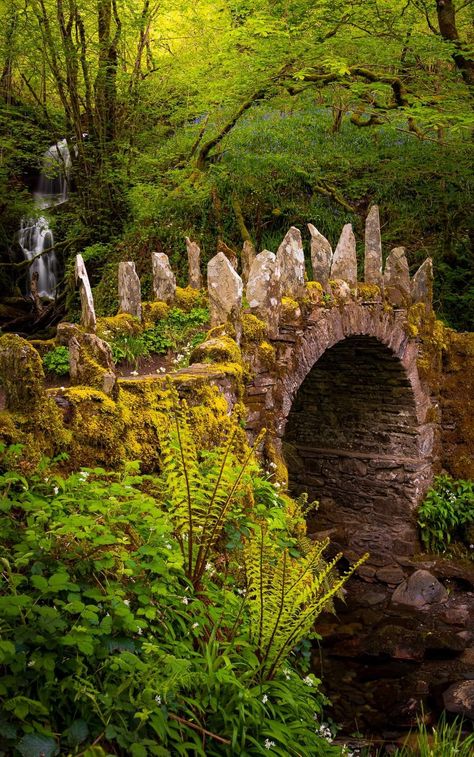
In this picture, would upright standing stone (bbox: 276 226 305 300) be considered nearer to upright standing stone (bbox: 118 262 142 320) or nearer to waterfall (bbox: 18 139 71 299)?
upright standing stone (bbox: 118 262 142 320)

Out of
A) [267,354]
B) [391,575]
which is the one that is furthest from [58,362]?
[391,575]

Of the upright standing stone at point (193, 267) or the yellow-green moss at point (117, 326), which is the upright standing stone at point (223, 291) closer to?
the yellow-green moss at point (117, 326)

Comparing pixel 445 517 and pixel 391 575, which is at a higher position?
pixel 445 517

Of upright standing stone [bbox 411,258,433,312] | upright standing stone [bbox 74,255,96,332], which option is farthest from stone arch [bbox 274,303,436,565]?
upright standing stone [bbox 74,255,96,332]

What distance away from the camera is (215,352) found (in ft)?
17.9

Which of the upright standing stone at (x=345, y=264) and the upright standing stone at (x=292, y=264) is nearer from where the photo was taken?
the upright standing stone at (x=292, y=264)

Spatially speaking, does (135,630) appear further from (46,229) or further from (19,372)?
(46,229)

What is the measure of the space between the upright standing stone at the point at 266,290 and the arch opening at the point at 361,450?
3613mm

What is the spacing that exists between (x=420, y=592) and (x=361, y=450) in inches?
102

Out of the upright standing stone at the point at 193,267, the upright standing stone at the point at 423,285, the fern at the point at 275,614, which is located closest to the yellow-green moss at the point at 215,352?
the fern at the point at 275,614

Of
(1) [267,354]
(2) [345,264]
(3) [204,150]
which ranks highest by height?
(3) [204,150]

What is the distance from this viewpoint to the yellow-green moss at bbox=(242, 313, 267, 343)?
6133 mm

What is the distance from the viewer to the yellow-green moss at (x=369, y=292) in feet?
29.1

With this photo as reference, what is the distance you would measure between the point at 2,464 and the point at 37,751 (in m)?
1.38
